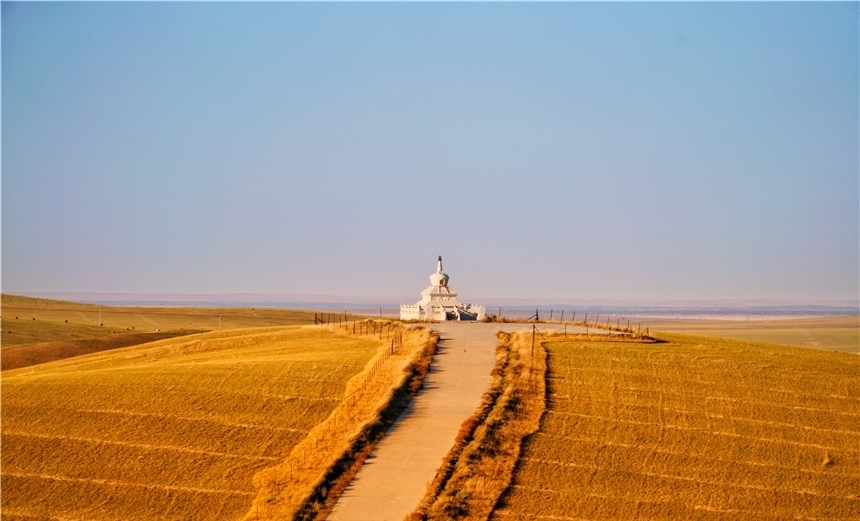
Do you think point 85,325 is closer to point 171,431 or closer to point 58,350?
point 58,350

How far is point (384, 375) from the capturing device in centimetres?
4403

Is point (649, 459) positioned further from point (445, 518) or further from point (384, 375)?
point (384, 375)

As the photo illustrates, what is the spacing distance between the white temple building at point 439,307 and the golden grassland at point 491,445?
21955 millimetres

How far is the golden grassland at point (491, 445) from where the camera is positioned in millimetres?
29391

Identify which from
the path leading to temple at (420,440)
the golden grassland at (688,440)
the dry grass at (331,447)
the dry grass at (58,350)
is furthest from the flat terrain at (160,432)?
the dry grass at (58,350)

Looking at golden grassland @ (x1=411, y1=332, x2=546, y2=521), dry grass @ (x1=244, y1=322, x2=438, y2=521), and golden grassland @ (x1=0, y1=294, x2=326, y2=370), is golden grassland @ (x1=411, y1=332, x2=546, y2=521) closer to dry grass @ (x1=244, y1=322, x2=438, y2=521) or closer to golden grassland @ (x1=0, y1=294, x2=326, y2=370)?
dry grass @ (x1=244, y1=322, x2=438, y2=521)

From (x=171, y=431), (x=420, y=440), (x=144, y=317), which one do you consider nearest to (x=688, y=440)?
(x=420, y=440)

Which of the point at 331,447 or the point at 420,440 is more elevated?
the point at 420,440

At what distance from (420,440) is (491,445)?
290 centimetres

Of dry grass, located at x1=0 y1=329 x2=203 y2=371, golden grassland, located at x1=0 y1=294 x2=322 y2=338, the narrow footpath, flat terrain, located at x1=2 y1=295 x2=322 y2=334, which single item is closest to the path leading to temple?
the narrow footpath

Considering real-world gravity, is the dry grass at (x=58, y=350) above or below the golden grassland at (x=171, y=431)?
above

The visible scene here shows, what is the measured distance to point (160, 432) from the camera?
120ft

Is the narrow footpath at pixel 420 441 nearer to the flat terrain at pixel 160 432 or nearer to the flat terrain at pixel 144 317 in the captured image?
the flat terrain at pixel 160 432

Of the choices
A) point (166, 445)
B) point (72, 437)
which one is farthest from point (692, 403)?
point (72, 437)
